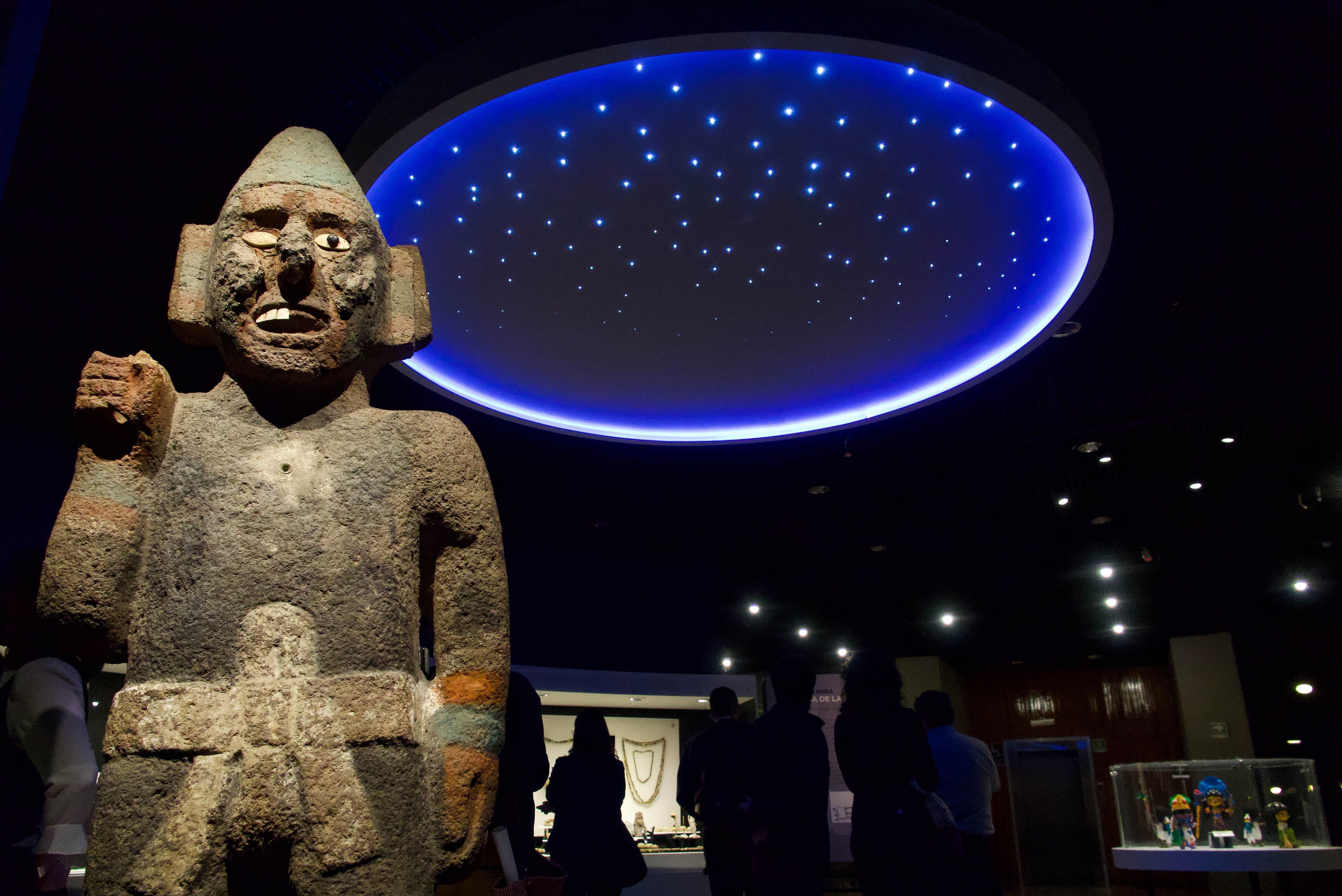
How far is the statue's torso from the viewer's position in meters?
1.82

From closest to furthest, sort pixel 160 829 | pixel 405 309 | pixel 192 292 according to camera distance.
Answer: pixel 160 829, pixel 192 292, pixel 405 309

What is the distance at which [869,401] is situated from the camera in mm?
6688

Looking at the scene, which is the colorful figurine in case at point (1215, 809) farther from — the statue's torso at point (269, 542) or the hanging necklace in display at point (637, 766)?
the statue's torso at point (269, 542)

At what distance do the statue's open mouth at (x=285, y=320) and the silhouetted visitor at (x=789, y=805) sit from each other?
99.2 inches

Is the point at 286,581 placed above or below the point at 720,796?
above

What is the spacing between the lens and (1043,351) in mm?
6000

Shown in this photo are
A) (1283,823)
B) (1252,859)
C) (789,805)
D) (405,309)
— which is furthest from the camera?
(1283,823)

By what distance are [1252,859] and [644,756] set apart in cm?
637

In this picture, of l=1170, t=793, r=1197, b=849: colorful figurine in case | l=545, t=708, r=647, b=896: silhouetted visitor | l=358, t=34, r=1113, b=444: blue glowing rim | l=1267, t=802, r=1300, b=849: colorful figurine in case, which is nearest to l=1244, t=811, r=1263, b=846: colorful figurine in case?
l=1267, t=802, r=1300, b=849: colorful figurine in case

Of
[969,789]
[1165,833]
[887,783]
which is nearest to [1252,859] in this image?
[1165,833]

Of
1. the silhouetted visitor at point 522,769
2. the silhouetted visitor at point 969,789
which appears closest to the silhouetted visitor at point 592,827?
the silhouetted visitor at point 522,769

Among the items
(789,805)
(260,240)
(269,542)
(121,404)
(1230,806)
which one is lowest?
(1230,806)

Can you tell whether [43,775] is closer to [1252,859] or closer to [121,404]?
[121,404]

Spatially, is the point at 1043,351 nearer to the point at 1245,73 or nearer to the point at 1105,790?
the point at 1245,73
